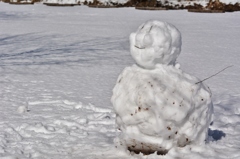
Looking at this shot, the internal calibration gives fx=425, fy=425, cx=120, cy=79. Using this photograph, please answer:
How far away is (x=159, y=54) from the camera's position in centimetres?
428

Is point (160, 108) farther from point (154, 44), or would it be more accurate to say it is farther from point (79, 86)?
point (79, 86)

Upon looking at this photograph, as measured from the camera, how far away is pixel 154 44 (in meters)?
4.24

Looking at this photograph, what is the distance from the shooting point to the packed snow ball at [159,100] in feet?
13.7

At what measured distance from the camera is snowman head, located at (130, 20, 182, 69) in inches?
167

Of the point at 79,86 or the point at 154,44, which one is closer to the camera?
the point at 154,44

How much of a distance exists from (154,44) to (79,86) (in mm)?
3962

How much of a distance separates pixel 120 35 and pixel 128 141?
37.1 ft

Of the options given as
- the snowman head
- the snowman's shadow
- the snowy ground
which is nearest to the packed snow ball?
the snowman head

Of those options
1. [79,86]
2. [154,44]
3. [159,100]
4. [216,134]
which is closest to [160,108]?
[159,100]

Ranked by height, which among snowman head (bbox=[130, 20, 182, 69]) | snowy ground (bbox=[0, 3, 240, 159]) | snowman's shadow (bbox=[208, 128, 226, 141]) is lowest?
snowy ground (bbox=[0, 3, 240, 159])

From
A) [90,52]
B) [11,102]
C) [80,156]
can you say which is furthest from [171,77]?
[90,52]

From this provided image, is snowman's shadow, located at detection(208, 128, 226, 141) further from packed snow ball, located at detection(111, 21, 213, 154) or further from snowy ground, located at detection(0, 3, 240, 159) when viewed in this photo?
packed snow ball, located at detection(111, 21, 213, 154)

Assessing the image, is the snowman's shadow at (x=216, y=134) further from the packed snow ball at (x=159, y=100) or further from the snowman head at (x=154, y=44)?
the snowman head at (x=154, y=44)

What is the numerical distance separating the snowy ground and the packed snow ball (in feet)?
0.62
